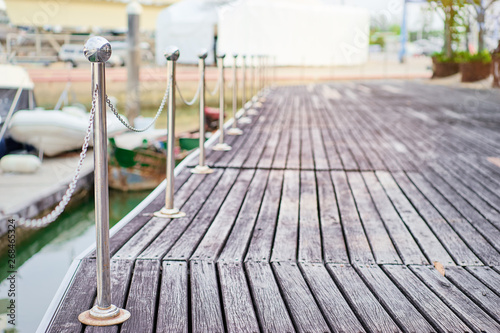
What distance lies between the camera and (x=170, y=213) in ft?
10.9

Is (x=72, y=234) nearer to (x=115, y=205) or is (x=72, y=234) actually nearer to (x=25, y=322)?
(x=115, y=205)

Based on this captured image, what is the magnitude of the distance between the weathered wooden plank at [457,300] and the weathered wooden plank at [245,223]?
0.75 metres

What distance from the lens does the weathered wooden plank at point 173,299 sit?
1.99 meters

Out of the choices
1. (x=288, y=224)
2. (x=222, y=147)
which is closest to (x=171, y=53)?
(x=288, y=224)

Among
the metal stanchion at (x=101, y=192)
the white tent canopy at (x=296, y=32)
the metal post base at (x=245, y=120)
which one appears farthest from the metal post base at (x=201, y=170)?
the white tent canopy at (x=296, y=32)

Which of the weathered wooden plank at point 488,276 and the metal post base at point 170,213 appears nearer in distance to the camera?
the weathered wooden plank at point 488,276

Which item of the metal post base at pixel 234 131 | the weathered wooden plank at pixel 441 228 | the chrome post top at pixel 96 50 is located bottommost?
the weathered wooden plank at pixel 441 228

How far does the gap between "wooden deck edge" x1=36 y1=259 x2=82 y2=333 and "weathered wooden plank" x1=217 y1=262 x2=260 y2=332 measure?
565 millimetres

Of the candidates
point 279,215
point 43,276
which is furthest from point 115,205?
point 279,215

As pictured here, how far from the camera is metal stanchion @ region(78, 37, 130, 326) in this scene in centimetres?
196

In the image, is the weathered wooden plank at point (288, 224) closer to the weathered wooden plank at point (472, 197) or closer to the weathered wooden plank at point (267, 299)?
the weathered wooden plank at point (267, 299)

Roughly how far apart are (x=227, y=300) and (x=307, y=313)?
11.3 inches

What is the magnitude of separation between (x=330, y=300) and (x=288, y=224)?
3.28ft

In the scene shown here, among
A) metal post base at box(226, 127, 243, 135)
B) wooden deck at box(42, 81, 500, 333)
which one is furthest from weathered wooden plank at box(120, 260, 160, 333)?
metal post base at box(226, 127, 243, 135)
